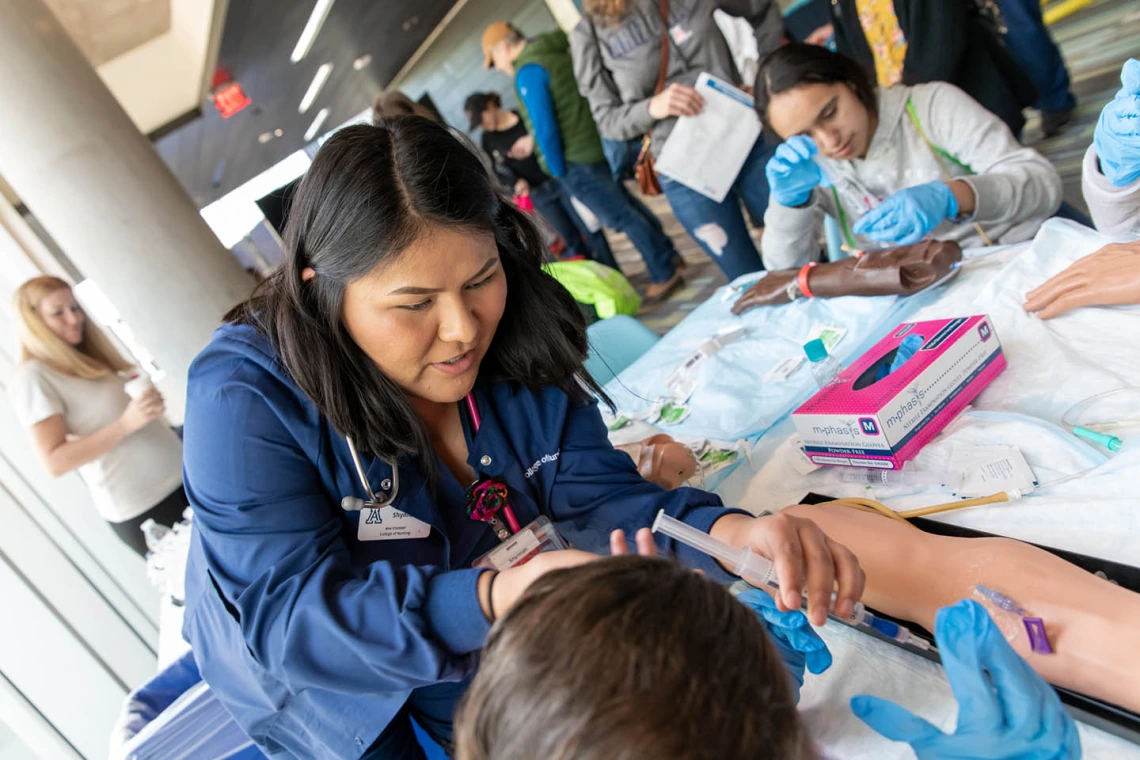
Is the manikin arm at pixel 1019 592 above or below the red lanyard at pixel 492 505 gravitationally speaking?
below

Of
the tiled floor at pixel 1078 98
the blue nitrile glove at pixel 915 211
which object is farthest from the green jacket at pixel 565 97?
the blue nitrile glove at pixel 915 211

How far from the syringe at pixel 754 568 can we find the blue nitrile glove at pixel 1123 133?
1.03 meters

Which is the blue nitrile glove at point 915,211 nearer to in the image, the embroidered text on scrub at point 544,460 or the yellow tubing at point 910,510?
the yellow tubing at point 910,510

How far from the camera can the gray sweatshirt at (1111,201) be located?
1462 mm

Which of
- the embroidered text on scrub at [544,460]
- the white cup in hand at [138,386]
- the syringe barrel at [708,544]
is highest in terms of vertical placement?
the white cup in hand at [138,386]

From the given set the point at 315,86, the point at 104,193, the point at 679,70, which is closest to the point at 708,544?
the point at 679,70

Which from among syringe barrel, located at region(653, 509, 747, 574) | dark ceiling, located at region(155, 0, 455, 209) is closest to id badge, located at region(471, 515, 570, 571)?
syringe barrel, located at region(653, 509, 747, 574)

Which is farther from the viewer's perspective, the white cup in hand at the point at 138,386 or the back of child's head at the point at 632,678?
the white cup in hand at the point at 138,386

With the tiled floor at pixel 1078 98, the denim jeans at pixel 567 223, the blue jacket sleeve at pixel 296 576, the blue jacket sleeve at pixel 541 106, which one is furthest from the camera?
the denim jeans at pixel 567 223

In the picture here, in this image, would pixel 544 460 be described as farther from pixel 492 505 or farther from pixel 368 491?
pixel 368 491

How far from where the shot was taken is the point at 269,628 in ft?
3.13

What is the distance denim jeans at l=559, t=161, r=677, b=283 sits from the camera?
4.61 m

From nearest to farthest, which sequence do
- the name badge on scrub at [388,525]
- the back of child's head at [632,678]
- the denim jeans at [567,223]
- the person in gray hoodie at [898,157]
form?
the back of child's head at [632,678] → the name badge on scrub at [388,525] → the person in gray hoodie at [898,157] → the denim jeans at [567,223]

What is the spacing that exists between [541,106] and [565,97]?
6.5 inches
